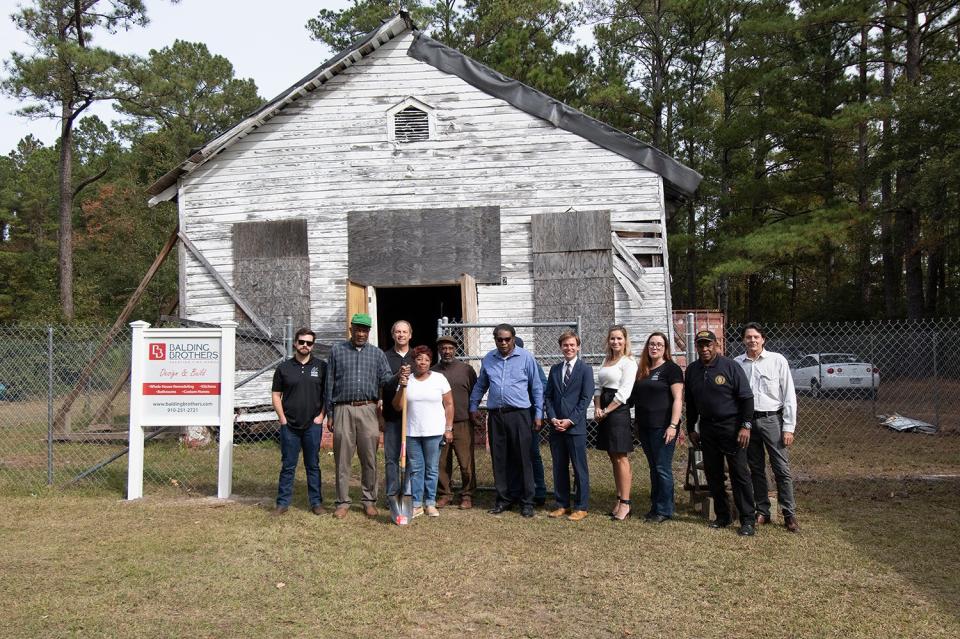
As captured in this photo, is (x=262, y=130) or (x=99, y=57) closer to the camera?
(x=262, y=130)

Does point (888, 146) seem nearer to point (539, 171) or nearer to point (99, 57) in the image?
point (539, 171)

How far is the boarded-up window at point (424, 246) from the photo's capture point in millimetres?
12102

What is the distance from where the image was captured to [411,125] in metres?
12.3

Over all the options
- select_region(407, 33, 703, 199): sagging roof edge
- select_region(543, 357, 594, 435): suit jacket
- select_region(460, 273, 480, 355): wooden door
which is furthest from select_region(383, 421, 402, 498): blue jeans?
select_region(407, 33, 703, 199): sagging roof edge

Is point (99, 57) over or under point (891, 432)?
over

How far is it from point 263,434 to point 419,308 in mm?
5941

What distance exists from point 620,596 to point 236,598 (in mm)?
2479

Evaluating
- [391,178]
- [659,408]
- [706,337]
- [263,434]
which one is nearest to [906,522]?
[659,408]

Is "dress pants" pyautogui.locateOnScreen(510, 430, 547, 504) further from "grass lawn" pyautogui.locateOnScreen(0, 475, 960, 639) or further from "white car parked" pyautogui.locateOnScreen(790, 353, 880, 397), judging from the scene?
"white car parked" pyautogui.locateOnScreen(790, 353, 880, 397)

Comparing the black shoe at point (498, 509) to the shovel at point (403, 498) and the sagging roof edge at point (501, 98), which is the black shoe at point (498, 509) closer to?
the shovel at point (403, 498)

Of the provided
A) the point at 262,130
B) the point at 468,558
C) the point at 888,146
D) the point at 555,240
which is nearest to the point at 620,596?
the point at 468,558

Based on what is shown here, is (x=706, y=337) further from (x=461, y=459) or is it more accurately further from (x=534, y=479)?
(x=461, y=459)

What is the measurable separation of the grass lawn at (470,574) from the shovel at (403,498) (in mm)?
126

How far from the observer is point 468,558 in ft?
19.0
